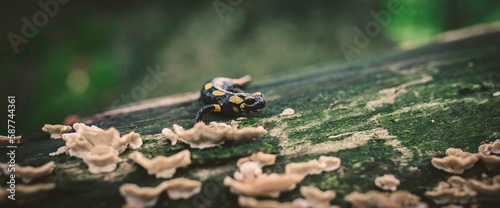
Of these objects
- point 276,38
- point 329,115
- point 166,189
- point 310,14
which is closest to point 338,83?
point 329,115

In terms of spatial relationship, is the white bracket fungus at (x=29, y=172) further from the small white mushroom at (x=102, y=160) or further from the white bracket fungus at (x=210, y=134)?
the white bracket fungus at (x=210, y=134)

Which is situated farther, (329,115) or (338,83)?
(338,83)

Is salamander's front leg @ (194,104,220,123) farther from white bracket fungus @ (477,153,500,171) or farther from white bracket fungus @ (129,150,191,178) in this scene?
white bracket fungus @ (477,153,500,171)

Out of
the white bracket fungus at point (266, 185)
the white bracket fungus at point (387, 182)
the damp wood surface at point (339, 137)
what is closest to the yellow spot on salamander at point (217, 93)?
the damp wood surface at point (339, 137)

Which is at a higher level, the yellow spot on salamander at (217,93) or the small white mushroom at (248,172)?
the yellow spot on salamander at (217,93)

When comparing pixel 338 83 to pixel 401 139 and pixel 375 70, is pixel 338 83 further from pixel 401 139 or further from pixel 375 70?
pixel 401 139
